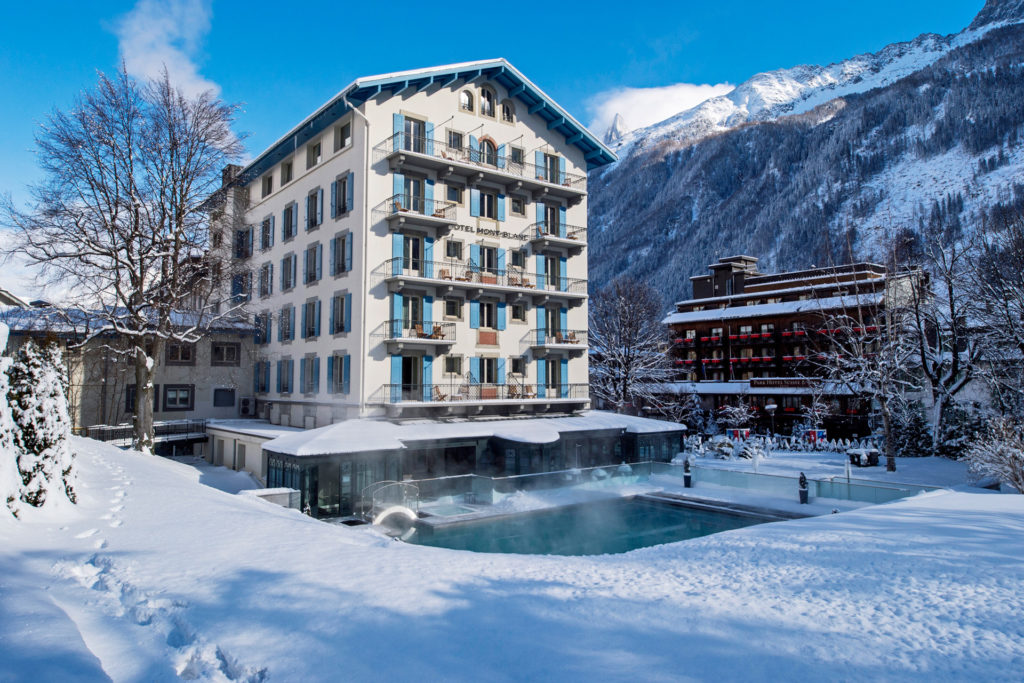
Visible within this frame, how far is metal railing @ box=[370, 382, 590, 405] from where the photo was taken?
30.1 metres

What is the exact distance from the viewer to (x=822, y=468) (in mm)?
33688

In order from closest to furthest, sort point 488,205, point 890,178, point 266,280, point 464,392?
1. point 464,392
2. point 488,205
3. point 266,280
4. point 890,178

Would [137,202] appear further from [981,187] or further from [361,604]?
[981,187]

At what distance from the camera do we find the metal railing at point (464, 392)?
3014cm

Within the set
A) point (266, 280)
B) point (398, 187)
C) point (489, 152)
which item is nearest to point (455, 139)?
point (489, 152)

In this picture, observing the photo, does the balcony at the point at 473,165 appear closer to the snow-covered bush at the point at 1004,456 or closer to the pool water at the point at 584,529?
the pool water at the point at 584,529

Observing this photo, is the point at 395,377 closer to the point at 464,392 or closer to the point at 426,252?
the point at 464,392

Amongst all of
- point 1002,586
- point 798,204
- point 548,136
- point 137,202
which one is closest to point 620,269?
point 798,204

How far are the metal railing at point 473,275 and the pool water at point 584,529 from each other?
1279cm

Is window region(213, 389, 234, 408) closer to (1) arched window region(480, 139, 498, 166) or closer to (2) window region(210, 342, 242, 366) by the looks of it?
(2) window region(210, 342, 242, 366)

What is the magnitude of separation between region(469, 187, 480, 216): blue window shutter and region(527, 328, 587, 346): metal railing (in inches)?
291

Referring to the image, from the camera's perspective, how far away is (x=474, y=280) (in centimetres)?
3288

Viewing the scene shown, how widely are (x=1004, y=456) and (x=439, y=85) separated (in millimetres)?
29772

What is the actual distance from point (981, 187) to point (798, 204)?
44.2 metres
